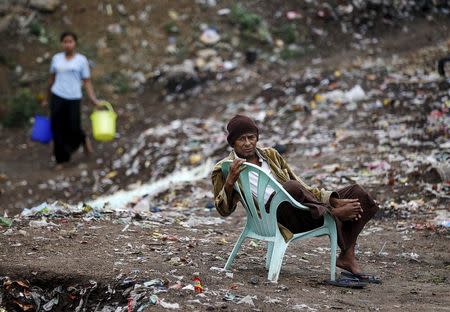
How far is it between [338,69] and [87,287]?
8079mm

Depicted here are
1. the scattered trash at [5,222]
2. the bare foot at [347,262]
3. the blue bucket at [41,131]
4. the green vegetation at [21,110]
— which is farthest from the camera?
the green vegetation at [21,110]

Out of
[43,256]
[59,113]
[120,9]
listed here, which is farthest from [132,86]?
[43,256]

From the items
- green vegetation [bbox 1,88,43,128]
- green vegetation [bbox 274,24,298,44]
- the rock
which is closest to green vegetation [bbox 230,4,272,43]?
green vegetation [bbox 274,24,298,44]

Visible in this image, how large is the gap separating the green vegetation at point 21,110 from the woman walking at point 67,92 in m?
1.76

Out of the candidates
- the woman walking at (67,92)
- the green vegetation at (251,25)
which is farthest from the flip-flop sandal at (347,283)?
the green vegetation at (251,25)

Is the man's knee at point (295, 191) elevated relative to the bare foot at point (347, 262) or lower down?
elevated

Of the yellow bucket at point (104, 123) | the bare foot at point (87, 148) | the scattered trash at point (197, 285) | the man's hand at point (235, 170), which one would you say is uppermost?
the man's hand at point (235, 170)

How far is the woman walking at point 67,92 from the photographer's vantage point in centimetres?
980

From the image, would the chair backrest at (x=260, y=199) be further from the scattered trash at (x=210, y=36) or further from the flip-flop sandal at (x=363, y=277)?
the scattered trash at (x=210, y=36)

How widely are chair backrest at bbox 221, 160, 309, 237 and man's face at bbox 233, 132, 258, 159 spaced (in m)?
0.15

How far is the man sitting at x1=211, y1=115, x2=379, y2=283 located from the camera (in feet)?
14.7

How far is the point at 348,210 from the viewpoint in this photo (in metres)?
4.51

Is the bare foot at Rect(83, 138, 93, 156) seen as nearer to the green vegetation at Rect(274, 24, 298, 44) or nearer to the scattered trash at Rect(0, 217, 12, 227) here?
the green vegetation at Rect(274, 24, 298, 44)

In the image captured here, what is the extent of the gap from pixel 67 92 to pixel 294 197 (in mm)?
5978
